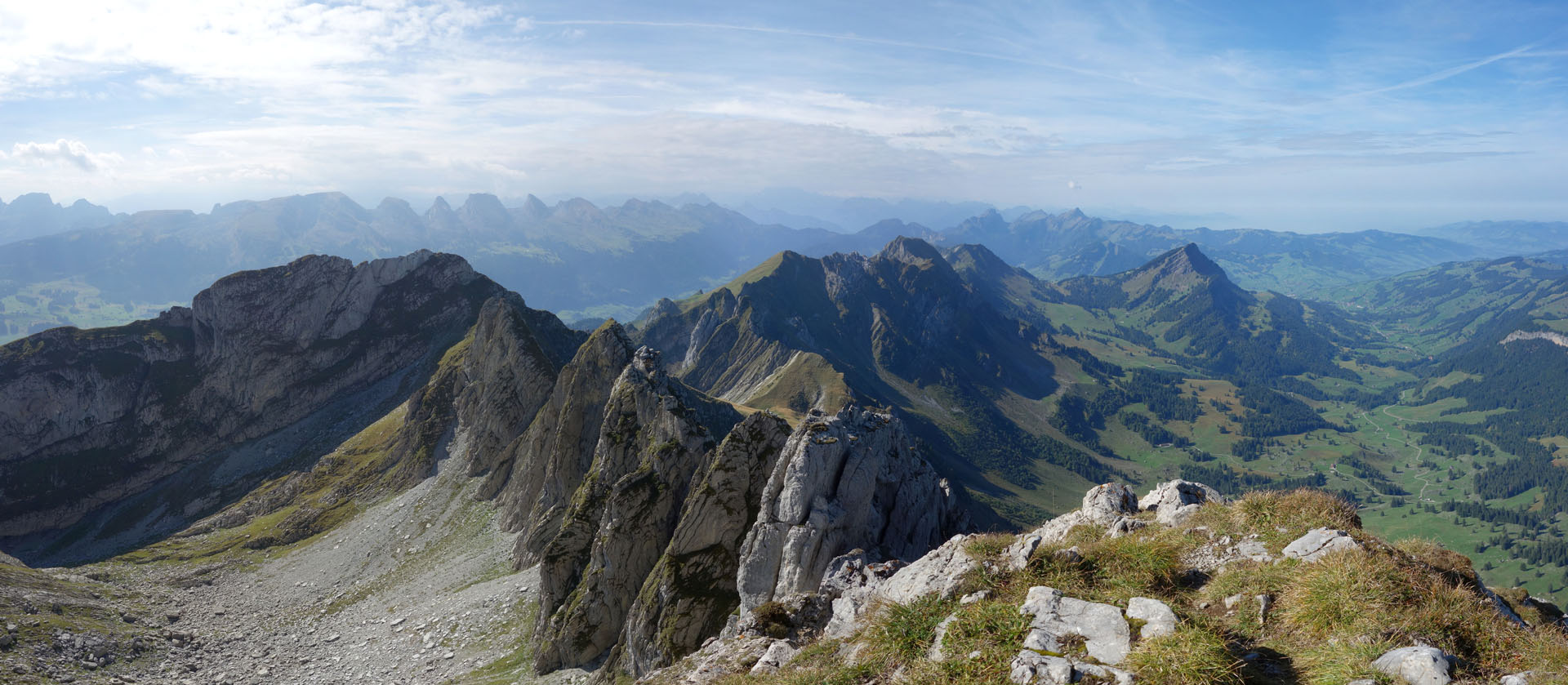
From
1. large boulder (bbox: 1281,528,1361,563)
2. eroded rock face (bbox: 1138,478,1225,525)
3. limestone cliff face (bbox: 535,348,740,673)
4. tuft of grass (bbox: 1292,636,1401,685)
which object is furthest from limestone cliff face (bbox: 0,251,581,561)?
tuft of grass (bbox: 1292,636,1401,685)

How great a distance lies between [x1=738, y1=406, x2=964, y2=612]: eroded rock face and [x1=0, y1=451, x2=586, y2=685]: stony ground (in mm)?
22907

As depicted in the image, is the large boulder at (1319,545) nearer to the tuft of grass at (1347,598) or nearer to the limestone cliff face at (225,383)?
the tuft of grass at (1347,598)

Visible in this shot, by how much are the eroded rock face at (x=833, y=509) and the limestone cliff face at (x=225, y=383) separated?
60.4 metres

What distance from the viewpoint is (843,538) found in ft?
110

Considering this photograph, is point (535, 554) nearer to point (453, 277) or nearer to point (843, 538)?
point (843, 538)

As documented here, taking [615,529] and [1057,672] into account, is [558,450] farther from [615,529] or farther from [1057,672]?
[1057,672]

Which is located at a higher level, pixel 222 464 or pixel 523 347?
pixel 523 347

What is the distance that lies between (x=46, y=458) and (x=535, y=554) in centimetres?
11197

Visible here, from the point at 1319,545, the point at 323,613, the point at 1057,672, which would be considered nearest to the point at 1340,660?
the point at 1057,672

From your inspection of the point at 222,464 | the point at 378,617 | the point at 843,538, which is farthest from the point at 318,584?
the point at 843,538

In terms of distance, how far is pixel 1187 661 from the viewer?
10.9 meters

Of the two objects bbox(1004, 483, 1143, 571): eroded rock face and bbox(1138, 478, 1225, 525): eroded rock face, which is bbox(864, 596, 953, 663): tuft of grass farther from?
bbox(1138, 478, 1225, 525): eroded rock face

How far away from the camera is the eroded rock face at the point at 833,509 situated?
32.4m

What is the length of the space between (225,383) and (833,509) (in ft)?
465
